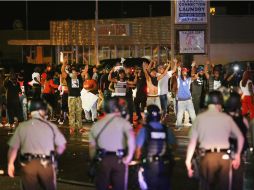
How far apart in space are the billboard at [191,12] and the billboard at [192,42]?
0.38m

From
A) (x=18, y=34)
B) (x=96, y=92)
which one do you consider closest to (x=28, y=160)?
Answer: (x=96, y=92)

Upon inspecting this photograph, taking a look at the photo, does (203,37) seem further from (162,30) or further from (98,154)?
(162,30)

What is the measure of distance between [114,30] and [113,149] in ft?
131

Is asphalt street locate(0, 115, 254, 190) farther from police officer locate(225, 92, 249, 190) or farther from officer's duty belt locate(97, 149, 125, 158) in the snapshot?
police officer locate(225, 92, 249, 190)

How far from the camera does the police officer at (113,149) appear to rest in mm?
8203

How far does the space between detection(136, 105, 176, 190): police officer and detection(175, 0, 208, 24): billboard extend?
13.7 m

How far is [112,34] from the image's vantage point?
48.2 m

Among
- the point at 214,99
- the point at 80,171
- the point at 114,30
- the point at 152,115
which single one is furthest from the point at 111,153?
the point at 114,30

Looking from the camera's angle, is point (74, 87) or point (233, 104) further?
point (74, 87)

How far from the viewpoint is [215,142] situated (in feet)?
27.3

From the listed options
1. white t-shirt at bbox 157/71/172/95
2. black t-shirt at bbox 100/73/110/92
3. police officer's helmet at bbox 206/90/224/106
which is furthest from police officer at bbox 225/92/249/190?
black t-shirt at bbox 100/73/110/92

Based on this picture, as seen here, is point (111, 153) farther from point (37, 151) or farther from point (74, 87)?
point (74, 87)

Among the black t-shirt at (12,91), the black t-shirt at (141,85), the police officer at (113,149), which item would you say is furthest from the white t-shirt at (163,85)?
the police officer at (113,149)

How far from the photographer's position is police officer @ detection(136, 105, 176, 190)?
861cm
